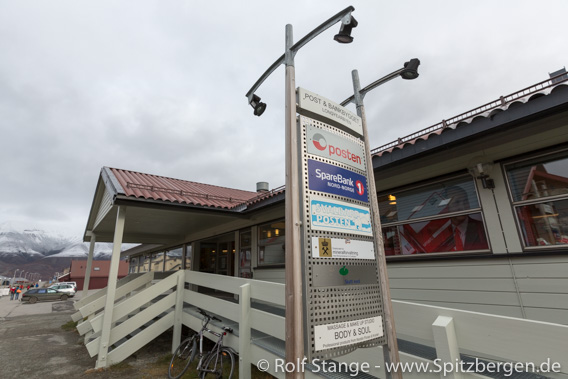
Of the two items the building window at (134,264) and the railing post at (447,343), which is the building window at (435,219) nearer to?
the railing post at (447,343)

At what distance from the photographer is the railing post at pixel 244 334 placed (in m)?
3.96

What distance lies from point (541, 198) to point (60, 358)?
9.92 meters

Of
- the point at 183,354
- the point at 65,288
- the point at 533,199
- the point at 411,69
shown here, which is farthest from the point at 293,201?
the point at 65,288

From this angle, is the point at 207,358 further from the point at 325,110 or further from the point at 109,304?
the point at 325,110

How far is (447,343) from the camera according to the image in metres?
1.96

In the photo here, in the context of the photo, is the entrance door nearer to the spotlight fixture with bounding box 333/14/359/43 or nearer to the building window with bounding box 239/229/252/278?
the building window with bounding box 239/229/252/278

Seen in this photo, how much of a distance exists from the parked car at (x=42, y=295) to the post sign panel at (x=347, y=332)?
30.9 meters

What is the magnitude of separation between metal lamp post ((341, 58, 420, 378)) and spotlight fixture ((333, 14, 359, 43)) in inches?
23.0

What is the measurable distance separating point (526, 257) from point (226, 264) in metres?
9.78

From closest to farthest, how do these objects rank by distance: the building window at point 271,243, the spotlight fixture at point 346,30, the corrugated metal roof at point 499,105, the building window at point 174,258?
the spotlight fixture at point 346,30 → the corrugated metal roof at point 499,105 → the building window at point 271,243 → the building window at point 174,258

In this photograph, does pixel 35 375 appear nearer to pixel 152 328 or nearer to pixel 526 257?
pixel 152 328

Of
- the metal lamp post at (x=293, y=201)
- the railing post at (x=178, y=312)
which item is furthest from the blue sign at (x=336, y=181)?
the railing post at (x=178, y=312)

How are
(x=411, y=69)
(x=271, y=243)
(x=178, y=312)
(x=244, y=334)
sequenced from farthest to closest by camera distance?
1. (x=271, y=243)
2. (x=178, y=312)
3. (x=244, y=334)
4. (x=411, y=69)

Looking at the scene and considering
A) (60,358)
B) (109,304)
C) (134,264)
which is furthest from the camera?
(134,264)
